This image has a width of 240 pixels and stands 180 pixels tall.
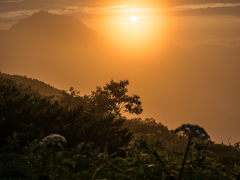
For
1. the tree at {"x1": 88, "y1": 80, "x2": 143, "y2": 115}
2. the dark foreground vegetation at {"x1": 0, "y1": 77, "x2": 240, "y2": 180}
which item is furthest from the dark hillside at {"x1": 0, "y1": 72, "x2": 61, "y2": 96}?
the dark foreground vegetation at {"x1": 0, "y1": 77, "x2": 240, "y2": 180}

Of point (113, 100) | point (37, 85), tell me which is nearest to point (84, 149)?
point (113, 100)

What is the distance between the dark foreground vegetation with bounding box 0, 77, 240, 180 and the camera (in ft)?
13.6

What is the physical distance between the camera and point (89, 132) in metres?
9.18

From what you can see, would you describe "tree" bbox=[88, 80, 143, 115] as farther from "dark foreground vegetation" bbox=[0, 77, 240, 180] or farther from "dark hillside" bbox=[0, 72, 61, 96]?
"dark hillside" bbox=[0, 72, 61, 96]

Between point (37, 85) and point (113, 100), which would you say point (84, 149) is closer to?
point (113, 100)

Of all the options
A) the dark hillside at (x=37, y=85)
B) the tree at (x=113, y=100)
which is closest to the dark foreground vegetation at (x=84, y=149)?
the tree at (x=113, y=100)

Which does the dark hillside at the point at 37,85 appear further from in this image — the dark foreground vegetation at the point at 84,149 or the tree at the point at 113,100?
the dark foreground vegetation at the point at 84,149

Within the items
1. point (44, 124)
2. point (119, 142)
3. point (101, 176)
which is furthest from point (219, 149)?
point (101, 176)

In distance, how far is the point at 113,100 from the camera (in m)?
25.1

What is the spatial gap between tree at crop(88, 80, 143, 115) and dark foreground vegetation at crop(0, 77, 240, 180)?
10278mm

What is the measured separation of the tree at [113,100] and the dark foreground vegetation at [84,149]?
405 inches

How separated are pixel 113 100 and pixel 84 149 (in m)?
16.9

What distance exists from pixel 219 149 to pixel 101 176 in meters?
14.8

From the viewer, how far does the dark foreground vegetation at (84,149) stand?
414 centimetres
